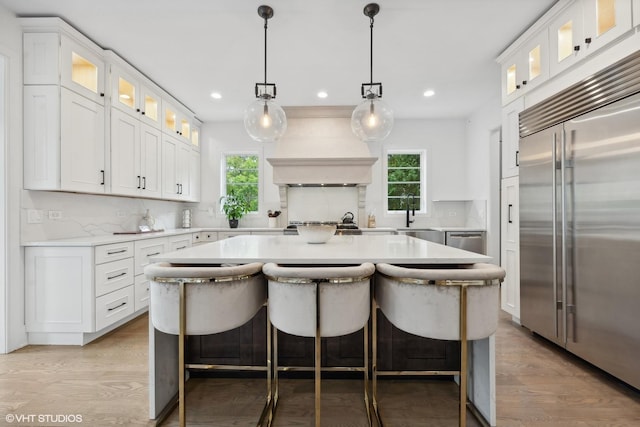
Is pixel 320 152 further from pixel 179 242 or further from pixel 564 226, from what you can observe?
pixel 564 226

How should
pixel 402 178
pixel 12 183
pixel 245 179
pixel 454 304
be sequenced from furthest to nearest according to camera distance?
pixel 245 179 → pixel 402 178 → pixel 12 183 → pixel 454 304

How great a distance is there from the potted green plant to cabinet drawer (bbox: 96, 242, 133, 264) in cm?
202

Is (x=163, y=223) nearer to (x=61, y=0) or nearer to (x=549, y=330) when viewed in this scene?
(x=61, y=0)

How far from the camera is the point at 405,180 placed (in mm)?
5250

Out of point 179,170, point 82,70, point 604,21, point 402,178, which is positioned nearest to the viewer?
point 604,21

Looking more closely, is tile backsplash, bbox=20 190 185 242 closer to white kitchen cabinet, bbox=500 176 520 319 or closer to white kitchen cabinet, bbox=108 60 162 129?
white kitchen cabinet, bbox=108 60 162 129

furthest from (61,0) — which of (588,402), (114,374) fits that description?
(588,402)

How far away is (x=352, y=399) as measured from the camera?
72.1 inches

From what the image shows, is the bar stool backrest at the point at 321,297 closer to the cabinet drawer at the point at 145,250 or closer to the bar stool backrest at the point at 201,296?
the bar stool backrest at the point at 201,296

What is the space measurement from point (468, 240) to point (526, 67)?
232cm

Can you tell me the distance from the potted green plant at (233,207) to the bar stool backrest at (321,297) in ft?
12.5

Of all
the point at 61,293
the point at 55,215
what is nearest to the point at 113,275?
the point at 61,293

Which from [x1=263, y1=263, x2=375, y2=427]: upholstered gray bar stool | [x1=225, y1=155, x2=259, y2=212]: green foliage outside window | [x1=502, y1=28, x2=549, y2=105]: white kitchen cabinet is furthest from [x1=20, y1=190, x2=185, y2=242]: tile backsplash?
[x1=502, y1=28, x2=549, y2=105]: white kitchen cabinet

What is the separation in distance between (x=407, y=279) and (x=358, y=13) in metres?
2.21
